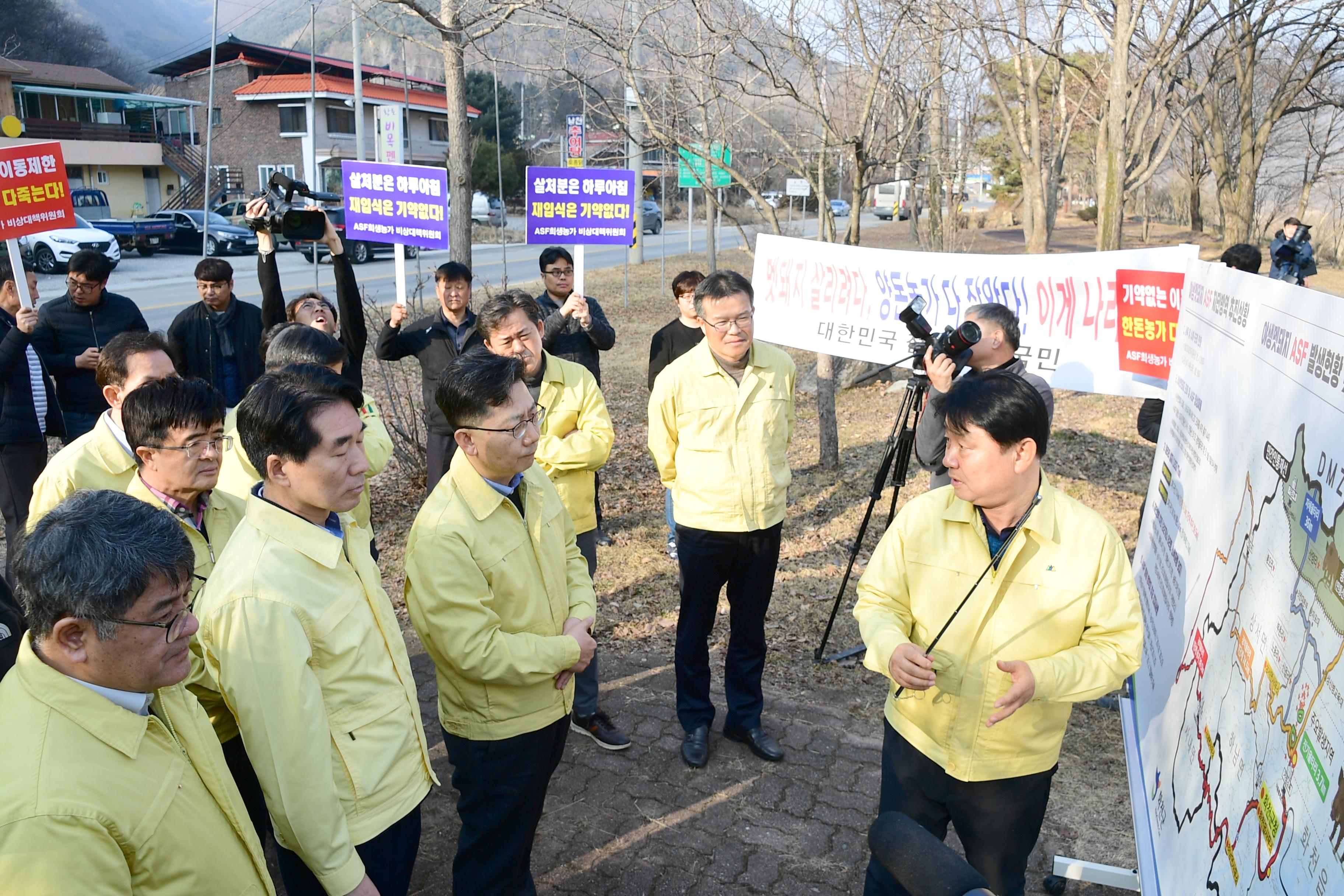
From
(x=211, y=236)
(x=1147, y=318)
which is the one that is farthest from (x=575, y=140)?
(x=211, y=236)

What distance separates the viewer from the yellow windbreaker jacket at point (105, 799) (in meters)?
1.45

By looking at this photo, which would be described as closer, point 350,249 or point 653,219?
point 350,249

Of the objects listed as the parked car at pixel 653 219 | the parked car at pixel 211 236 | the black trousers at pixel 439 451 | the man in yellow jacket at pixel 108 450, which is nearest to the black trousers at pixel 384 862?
the man in yellow jacket at pixel 108 450

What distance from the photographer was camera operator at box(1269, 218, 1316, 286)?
921 centimetres

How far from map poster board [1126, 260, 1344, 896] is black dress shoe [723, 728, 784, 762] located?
1470 mm

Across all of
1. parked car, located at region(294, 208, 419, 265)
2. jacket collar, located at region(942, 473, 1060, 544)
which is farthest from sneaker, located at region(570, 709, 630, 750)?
parked car, located at region(294, 208, 419, 265)

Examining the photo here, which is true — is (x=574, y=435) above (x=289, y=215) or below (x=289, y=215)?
below

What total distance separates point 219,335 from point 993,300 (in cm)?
485

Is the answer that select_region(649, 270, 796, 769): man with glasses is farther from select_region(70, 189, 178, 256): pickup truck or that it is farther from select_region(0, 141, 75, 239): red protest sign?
select_region(70, 189, 178, 256): pickup truck

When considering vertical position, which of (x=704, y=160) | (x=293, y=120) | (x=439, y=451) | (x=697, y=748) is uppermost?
(x=293, y=120)

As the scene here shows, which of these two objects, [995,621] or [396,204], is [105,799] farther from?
[396,204]

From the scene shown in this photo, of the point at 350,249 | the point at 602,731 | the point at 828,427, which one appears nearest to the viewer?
the point at 602,731

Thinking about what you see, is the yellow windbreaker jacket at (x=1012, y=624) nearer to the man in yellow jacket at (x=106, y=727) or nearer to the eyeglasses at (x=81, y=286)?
the man in yellow jacket at (x=106, y=727)

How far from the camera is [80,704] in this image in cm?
158
